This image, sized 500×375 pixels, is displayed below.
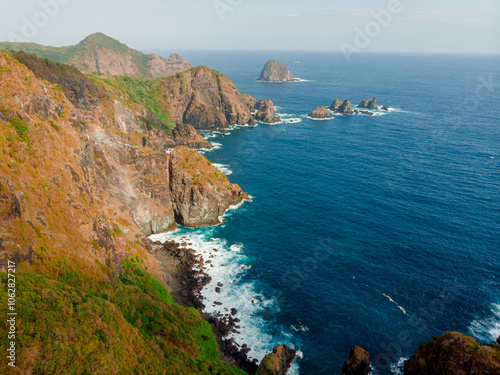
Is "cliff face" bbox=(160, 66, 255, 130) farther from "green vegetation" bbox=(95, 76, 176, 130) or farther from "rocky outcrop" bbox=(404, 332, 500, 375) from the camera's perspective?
"rocky outcrop" bbox=(404, 332, 500, 375)

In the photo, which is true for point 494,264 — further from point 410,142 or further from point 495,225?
point 410,142

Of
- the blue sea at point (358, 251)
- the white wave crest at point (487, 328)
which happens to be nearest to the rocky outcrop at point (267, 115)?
the blue sea at point (358, 251)

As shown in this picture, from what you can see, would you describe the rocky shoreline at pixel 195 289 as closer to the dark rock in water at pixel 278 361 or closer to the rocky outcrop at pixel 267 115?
the dark rock in water at pixel 278 361

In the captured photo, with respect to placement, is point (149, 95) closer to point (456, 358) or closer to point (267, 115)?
point (267, 115)

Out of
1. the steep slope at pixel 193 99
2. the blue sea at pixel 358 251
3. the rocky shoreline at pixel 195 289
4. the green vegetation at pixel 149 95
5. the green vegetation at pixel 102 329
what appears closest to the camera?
the green vegetation at pixel 102 329

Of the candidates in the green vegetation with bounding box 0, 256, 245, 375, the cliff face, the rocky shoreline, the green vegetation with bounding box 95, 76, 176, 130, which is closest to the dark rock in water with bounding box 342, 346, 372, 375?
the rocky shoreline

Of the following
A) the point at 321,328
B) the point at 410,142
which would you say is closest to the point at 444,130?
the point at 410,142
